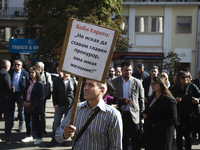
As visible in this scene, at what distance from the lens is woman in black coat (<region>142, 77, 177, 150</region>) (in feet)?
13.9

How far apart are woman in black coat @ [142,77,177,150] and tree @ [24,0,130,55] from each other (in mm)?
→ 10615

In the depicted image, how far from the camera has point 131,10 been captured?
24547 millimetres

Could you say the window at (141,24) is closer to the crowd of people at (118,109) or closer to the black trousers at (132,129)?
the crowd of people at (118,109)

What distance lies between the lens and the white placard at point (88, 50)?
2.57 meters

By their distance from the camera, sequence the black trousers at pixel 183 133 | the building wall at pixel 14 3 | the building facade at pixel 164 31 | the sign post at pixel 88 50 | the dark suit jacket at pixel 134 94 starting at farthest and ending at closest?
the building wall at pixel 14 3
the building facade at pixel 164 31
the black trousers at pixel 183 133
the dark suit jacket at pixel 134 94
the sign post at pixel 88 50

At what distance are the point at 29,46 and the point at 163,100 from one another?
1405 centimetres

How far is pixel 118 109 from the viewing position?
5.13m

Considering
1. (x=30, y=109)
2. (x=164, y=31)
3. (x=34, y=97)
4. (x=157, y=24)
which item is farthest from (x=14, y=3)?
(x=30, y=109)

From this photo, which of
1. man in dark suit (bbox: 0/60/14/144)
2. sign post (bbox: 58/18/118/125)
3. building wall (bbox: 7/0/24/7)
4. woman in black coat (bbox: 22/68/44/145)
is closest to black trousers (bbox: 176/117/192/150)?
woman in black coat (bbox: 22/68/44/145)

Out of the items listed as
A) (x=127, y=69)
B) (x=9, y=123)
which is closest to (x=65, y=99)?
(x=9, y=123)

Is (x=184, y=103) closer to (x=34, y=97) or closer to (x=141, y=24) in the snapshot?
(x=34, y=97)

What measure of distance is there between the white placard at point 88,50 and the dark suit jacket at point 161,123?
83.1 inches

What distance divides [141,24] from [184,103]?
19.8m

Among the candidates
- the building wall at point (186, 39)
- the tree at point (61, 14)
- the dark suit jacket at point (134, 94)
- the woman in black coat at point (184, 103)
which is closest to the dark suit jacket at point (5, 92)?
the dark suit jacket at point (134, 94)
